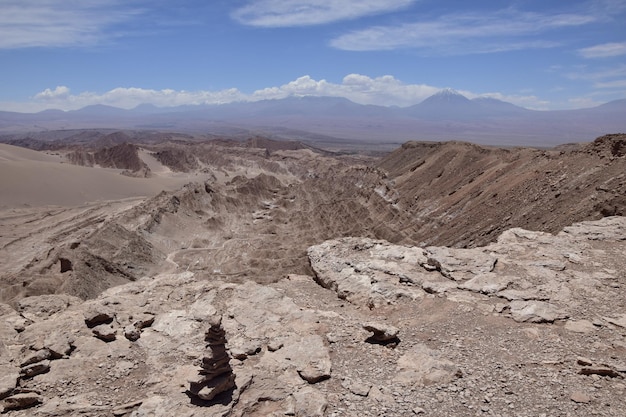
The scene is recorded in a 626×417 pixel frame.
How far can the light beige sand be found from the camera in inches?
2003

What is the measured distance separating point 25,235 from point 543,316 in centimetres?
4001

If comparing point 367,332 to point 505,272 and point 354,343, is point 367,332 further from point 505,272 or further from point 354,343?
point 505,272

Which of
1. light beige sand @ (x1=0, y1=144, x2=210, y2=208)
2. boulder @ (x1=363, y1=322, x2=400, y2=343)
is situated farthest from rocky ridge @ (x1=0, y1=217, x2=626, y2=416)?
light beige sand @ (x1=0, y1=144, x2=210, y2=208)

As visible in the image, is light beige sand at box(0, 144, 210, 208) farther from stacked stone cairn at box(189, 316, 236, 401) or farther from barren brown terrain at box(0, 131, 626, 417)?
stacked stone cairn at box(189, 316, 236, 401)

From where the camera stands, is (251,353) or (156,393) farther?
(251,353)

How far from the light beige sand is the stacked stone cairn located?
5025 centimetres

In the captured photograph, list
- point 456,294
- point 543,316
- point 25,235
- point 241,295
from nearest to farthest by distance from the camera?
point 543,316, point 456,294, point 241,295, point 25,235

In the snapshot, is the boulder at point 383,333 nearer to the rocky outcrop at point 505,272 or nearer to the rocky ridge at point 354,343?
the rocky ridge at point 354,343

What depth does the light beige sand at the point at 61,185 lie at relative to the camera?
50875 millimetres

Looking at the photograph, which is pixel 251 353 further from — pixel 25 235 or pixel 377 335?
pixel 25 235

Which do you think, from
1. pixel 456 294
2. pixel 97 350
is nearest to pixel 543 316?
pixel 456 294

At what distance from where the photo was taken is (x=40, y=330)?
8.80 metres

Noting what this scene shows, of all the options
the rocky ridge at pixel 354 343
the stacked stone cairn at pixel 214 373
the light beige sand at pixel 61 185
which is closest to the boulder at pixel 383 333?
the rocky ridge at pixel 354 343

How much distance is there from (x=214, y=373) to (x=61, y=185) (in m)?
57.9
